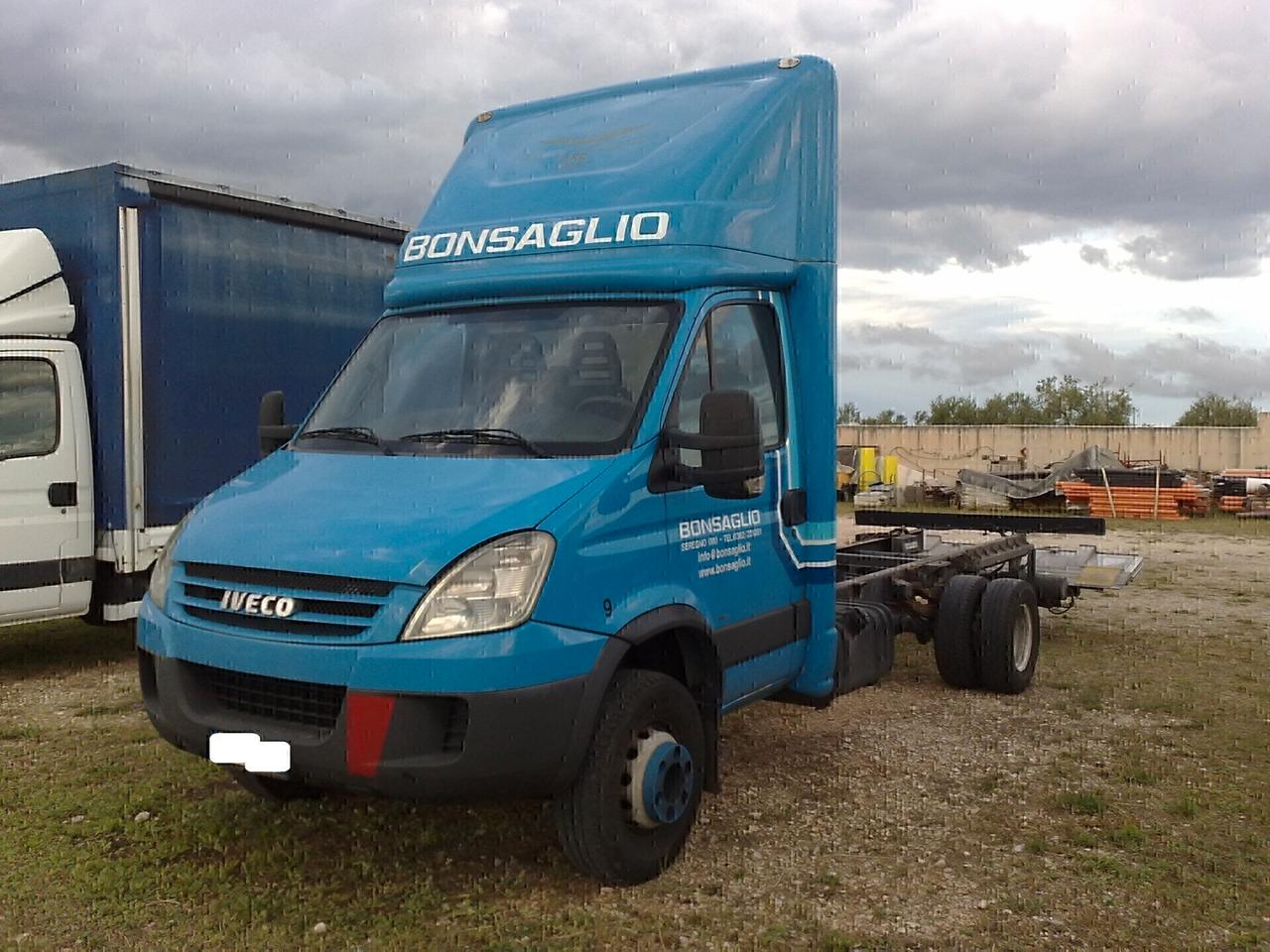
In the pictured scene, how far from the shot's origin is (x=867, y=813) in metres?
5.45

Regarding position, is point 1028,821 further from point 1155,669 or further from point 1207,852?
point 1155,669

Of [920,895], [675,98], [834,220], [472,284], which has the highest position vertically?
[675,98]

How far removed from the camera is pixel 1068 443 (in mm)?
40469

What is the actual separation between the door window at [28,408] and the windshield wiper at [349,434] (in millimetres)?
3800

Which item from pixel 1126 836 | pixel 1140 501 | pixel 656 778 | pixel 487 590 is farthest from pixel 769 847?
pixel 1140 501

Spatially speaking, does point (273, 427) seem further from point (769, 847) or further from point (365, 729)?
point (769, 847)

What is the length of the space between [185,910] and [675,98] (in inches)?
165

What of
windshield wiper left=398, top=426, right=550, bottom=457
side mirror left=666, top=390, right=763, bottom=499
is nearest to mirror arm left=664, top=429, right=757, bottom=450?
side mirror left=666, top=390, right=763, bottom=499

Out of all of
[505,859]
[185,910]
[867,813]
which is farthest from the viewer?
[867,813]

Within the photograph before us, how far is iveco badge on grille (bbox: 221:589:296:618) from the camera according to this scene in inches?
156

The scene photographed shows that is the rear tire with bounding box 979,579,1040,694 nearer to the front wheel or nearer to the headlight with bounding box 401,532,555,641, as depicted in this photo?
the front wheel

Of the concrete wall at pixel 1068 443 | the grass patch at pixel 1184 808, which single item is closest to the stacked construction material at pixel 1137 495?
the concrete wall at pixel 1068 443

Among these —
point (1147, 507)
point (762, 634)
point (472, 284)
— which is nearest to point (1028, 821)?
point (762, 634)

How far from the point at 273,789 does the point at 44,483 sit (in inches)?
153
